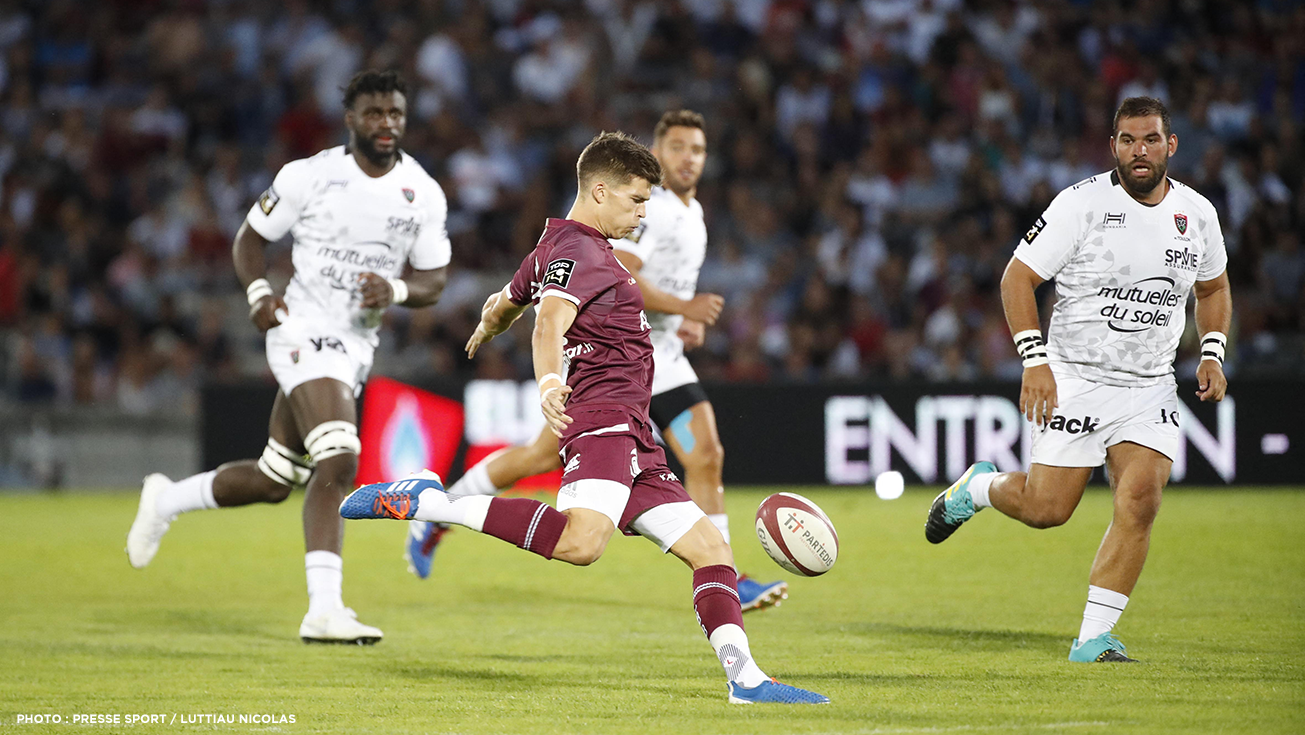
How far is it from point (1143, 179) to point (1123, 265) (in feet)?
1.21

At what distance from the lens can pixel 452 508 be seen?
218 inches

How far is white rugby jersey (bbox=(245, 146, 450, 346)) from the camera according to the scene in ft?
25.2

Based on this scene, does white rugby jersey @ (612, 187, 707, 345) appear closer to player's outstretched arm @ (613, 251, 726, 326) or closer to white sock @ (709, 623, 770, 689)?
player's outstretched arm @ (613, 251, 726, 326)

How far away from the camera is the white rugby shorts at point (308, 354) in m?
7.50

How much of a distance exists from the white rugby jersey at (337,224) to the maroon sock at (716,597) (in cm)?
299

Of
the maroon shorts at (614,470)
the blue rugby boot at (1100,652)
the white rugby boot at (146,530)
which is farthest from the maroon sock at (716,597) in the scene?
the white rugby boot at (146,530)

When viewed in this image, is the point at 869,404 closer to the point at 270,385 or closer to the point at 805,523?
the point at 270,385

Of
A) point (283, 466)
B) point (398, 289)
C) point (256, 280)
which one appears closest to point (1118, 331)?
point (398, 289)

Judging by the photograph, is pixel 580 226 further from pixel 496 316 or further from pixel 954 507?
pixel 954 507

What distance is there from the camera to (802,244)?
17.9 m

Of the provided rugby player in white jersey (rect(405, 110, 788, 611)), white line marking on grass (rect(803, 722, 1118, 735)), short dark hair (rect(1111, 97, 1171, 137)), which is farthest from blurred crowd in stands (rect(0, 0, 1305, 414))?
white line marking on grass (rect(803, 722, 1118, 735))

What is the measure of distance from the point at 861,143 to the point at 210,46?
31.3 feet

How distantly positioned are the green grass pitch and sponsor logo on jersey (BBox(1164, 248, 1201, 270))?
63.8 inches

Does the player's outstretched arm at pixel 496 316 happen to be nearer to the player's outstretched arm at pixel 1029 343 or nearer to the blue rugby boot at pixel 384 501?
the blue rugby boot at pixel 384 501
